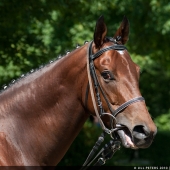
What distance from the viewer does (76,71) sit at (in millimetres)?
3887

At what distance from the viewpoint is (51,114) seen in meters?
3.86

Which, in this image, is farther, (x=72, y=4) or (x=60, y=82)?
(x=72, y=4)

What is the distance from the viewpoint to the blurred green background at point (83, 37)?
26.3 ft

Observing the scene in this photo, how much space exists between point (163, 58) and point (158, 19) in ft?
7.53

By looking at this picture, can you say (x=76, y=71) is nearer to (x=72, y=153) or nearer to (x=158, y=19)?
(x=72, y=153)

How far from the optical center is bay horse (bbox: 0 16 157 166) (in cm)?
369

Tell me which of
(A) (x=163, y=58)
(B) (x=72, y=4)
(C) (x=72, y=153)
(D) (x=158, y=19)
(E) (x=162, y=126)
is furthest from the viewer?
(E) (x=162, y=126)

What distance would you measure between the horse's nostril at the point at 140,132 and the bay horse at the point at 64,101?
9 centimetres

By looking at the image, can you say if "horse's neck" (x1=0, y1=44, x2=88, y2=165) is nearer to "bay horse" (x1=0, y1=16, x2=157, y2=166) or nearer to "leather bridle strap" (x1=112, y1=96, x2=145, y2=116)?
"bay horse" (x1=0, y1=16, x2=157, y2=166)

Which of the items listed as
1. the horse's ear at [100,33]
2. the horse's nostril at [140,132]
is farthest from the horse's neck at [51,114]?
the horse's nostril at [140,132]

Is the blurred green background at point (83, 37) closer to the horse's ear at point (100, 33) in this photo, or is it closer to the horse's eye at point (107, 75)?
the horse's ear at point (100, 33)

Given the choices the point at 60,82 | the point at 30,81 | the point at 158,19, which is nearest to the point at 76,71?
the point at 60,82

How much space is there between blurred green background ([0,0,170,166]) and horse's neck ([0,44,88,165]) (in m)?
3.58

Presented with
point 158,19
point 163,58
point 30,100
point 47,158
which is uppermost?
point 30,100
